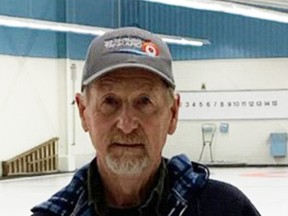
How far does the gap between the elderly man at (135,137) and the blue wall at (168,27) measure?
58.4 feet

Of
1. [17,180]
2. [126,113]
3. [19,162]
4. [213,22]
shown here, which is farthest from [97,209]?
[213,22]

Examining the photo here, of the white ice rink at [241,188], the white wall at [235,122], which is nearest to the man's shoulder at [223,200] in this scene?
the white ice rink at [241,188]

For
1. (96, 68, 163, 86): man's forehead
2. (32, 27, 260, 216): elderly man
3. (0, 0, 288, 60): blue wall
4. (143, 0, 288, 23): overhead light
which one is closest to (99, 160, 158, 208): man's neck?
(32, 27, 260, 216): elderly man

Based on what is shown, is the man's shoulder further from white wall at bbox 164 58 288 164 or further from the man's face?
white wall at bbox 164 58 288 164

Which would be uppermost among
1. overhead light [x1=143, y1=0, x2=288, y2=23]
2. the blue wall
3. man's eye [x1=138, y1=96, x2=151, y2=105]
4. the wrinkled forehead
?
the blue wall

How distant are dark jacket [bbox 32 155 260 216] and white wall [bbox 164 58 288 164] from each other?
19.7 m

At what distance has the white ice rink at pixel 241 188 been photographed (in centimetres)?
1022

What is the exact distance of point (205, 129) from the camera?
21656 millimetres

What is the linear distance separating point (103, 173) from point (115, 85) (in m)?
0.22

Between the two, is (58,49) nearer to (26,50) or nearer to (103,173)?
(26,50)

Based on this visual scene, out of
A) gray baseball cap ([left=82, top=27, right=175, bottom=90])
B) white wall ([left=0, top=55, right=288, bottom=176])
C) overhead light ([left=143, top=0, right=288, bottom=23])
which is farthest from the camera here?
white wall ([left=0, top=55, right=288, bottom=176])

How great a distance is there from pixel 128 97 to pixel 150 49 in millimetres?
121

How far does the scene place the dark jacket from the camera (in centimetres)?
158

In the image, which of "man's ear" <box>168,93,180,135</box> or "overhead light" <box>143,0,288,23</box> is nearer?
"man's ear" <box>168,93,180,135</box>
